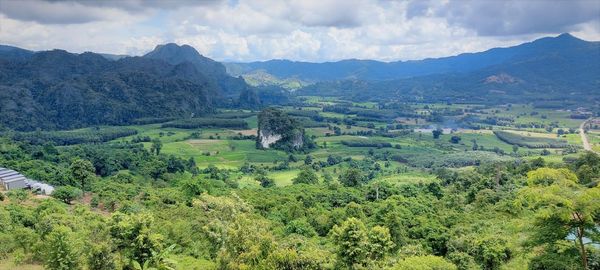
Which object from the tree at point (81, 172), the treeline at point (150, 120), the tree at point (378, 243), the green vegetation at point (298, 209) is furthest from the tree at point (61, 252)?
the treeline at point (150, 120)

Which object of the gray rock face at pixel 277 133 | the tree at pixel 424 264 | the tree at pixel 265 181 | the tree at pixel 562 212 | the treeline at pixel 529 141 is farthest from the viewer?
the gray rock face at pixel 277 133

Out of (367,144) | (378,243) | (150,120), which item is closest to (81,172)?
(378,243)

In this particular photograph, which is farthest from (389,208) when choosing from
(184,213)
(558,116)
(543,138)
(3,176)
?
(558,116)

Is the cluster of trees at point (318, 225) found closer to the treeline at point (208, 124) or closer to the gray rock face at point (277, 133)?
the gray rock face at point (277, 133)

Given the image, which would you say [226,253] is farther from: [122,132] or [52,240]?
[122,132]

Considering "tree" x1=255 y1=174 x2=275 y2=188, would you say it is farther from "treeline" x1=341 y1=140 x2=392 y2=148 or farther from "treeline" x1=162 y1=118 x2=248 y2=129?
"treeline" x1=162 y1=118 x2=248 y2=129

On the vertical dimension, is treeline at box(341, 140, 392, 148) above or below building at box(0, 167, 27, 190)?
below

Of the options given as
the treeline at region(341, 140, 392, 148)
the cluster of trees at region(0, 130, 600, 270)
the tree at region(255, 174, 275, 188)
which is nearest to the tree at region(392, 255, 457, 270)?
the cluster of trees at region(0, 130, 600, 270)
